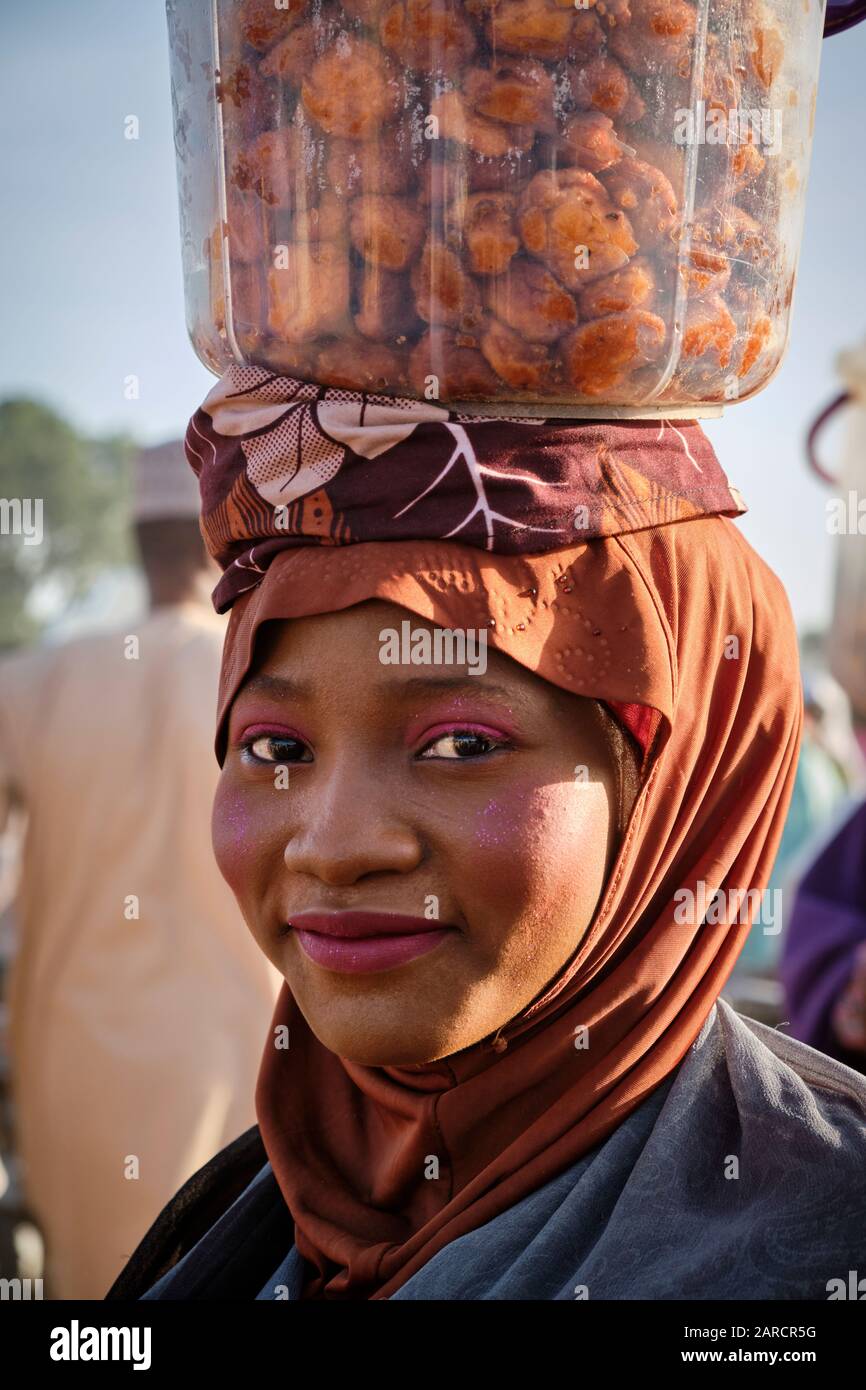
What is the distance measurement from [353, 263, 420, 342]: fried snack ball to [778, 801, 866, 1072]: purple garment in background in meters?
2.48

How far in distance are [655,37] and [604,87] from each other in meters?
0.07

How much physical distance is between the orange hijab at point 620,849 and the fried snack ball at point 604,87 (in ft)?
1.25

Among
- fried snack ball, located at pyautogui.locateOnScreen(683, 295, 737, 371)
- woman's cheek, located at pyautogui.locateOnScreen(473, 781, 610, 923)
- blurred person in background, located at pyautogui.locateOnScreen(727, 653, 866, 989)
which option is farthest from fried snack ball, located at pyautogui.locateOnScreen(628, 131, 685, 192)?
blurred person in background, located at pyautogui.locateOnScreen(727, 653, 866, 989)

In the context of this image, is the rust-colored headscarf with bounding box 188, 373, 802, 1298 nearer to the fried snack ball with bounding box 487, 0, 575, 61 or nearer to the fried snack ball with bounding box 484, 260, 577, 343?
the fried snack ball with bounding box 484, 260, 577, 343

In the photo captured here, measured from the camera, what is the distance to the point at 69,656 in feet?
12.5

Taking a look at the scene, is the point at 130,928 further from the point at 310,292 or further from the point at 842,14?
the point at 842,14

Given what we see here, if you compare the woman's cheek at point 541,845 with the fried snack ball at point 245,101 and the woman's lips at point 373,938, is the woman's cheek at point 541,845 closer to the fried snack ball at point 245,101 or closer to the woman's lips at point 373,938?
the woman's lips at point 373,938

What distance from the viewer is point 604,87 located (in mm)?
1275

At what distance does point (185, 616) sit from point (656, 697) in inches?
103

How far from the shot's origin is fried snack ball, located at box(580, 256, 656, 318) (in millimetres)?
1297

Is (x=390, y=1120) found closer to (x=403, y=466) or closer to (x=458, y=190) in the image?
(x=403, y=466)

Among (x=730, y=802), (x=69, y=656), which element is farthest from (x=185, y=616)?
(x=730, y=802)

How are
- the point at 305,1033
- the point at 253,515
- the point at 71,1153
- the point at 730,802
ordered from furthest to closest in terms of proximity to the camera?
1. the point at 71,1153
2. the point at 305,1033
3. the point at 730,802
4. the point at 253,515

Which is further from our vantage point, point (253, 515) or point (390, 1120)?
point (390, 1120)
